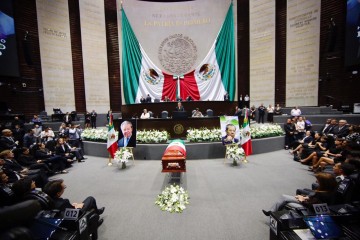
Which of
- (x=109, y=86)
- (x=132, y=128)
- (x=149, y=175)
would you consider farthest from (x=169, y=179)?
(x=109, y=86)

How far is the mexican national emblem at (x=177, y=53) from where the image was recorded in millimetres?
13805

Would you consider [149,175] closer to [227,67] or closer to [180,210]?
[180,210]

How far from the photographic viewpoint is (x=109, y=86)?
13641 mm

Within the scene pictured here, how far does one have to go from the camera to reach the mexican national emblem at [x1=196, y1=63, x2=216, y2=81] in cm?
1284

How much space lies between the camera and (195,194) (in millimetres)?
3871

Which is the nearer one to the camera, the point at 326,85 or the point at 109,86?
the point at 326,85

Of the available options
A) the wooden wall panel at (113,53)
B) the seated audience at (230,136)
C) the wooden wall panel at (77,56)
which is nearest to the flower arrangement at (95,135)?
the seated audience at (230,136)

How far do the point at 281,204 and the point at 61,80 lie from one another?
13.1m

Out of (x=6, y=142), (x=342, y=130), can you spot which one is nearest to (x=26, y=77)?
(x=6, y=142)

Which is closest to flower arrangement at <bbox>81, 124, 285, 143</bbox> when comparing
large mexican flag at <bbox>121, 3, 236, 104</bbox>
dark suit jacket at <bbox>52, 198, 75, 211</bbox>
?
dark suit jacket at <bbox>52, 198, 75, 211</bbox>

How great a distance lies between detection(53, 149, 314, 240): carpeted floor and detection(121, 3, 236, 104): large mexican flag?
717 centimetres

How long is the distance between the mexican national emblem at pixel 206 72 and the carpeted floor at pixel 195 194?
7637 millimetres

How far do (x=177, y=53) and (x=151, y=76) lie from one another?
2.66m

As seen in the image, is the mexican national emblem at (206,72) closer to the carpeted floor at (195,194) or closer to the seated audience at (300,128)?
the seated audience at (300,128)
